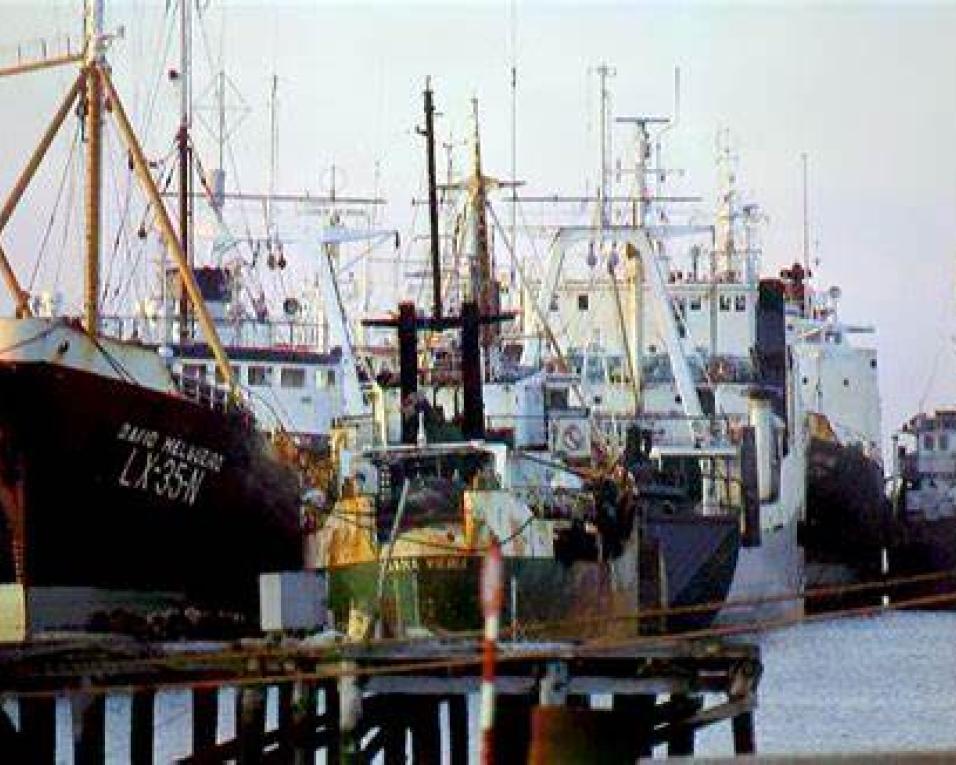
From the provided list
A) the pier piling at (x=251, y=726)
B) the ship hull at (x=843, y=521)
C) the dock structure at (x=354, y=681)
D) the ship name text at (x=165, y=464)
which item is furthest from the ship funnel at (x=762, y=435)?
the pier piling at (x=251, y=726)

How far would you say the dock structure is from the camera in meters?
14.7

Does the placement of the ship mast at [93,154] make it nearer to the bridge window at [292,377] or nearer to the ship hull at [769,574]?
the bridge window at [292,377]

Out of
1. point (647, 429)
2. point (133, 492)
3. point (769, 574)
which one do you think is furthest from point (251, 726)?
point (769, 574)

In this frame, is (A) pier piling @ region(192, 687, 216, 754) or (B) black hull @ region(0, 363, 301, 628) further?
(B) black hull @ region(0, 363, 301, 628)

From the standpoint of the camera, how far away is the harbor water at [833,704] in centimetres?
2805

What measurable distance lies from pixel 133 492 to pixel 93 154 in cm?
419

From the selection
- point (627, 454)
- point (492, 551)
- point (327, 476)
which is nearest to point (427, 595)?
point (327, 476)

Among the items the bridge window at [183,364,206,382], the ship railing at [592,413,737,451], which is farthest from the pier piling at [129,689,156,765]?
the ship railing at [592,413,737,451]

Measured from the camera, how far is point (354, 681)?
48.3 feet

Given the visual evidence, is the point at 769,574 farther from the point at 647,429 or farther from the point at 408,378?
the point at 408,378

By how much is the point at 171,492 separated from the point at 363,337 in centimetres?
2339

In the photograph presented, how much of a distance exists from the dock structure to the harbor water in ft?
8.67

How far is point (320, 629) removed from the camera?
1748 cm

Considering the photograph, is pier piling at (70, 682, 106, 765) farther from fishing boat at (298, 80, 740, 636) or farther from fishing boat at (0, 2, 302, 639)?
fishing boat at (0, 2, 302, 639)
